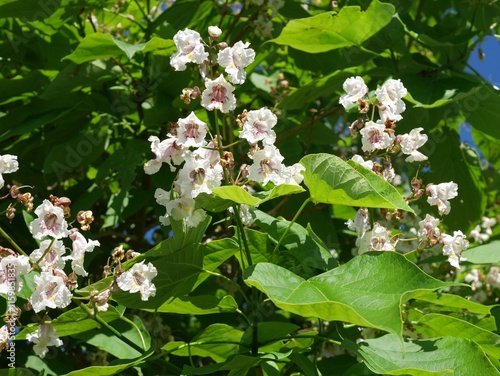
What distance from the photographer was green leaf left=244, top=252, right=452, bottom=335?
121 centimetres

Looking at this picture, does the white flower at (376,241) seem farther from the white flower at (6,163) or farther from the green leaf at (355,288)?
the white flower at (6,163)

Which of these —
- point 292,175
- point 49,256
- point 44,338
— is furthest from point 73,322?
point 292,175

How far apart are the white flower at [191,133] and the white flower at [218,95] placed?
47 mm

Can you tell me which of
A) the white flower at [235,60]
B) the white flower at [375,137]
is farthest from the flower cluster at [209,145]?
the white flower at [375,137]

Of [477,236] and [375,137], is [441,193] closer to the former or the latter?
[375,137]

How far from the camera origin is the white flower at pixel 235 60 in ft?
4.80

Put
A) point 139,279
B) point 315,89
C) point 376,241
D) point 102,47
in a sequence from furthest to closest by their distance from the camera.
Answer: point 315,89 < point 102,47 < point 376,241 < point 139,279

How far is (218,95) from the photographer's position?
1.46 metres

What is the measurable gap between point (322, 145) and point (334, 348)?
80 centimetres

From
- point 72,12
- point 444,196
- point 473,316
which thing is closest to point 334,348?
point 473,316

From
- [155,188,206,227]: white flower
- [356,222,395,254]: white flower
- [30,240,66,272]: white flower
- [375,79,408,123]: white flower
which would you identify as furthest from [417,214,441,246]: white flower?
[30,240,66,272]: white flower

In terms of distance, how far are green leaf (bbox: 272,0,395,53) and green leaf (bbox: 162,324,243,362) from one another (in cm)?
81

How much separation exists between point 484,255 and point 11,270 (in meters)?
1.17

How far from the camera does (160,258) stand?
1504mm
